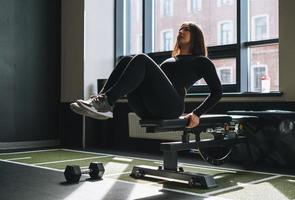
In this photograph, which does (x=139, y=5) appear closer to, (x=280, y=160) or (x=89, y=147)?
(x=89, y=147)

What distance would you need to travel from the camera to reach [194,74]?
2656 millimetres

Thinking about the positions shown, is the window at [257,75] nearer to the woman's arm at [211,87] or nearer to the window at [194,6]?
the window at [194,6]

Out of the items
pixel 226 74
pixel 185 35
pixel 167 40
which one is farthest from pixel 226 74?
pixel 185 35

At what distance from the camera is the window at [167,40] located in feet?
16.5

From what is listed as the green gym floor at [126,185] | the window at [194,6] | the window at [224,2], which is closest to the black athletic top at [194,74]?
the green gym floor at [126,185]

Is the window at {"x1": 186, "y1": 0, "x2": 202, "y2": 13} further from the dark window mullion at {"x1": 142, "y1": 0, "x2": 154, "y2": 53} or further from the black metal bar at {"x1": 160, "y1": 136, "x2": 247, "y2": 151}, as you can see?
the black metal bar at {"x1": 160, "y1": 136, "x2": 247, "y2": 151}

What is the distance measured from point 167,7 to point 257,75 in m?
1.60

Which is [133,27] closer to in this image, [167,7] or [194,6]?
[167,7]

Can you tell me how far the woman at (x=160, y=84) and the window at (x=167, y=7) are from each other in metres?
2.36

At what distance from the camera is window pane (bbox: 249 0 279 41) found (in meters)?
4.01

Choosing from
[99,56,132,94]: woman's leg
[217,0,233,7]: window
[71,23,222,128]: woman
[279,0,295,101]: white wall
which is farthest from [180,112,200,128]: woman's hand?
[217,0,233,7]: window

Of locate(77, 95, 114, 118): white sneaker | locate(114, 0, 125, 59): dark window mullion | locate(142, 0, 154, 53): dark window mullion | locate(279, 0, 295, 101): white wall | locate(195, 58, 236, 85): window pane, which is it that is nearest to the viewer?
locate(77, 95, 114, 118): white sneaker

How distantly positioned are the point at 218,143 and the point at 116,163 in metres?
1.12

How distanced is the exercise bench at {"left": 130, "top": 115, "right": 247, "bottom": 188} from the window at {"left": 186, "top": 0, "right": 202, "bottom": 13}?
1866mm
